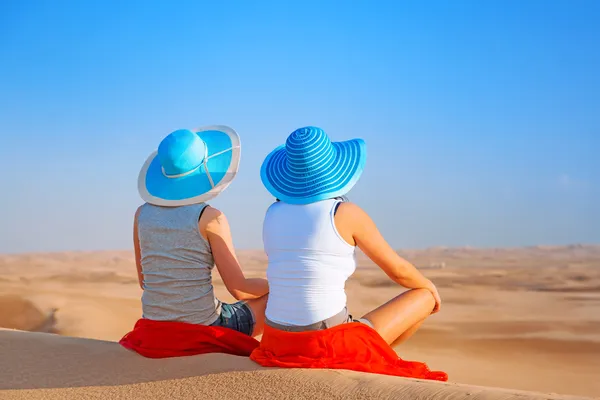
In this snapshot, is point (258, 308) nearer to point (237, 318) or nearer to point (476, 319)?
point (237, 318)

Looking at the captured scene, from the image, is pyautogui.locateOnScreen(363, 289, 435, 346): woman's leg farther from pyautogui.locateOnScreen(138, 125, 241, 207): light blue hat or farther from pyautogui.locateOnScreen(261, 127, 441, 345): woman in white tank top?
pyautogui.locateOnScreen(138, 125, 241, 207): light blue hat

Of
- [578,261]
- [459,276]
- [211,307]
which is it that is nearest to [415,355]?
[211,307]

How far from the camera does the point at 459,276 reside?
1770 centimetres

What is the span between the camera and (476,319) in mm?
11117

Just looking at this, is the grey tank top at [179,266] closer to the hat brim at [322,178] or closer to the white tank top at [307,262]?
the hat brim at [322,178]

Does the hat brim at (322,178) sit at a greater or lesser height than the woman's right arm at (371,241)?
greater

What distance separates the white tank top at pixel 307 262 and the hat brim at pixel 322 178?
2.7 inches

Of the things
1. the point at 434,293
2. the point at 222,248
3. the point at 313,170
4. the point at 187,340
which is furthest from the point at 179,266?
the point at 434,293

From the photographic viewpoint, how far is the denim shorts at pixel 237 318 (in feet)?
15.5

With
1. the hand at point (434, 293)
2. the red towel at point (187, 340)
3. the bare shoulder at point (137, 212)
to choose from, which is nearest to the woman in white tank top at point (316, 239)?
the hand at point (434, 293)

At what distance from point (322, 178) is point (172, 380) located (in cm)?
151

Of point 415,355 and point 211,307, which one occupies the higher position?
point 211,307

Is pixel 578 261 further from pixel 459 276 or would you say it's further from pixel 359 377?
pixel 359 377

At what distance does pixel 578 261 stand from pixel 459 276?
6817 mm
